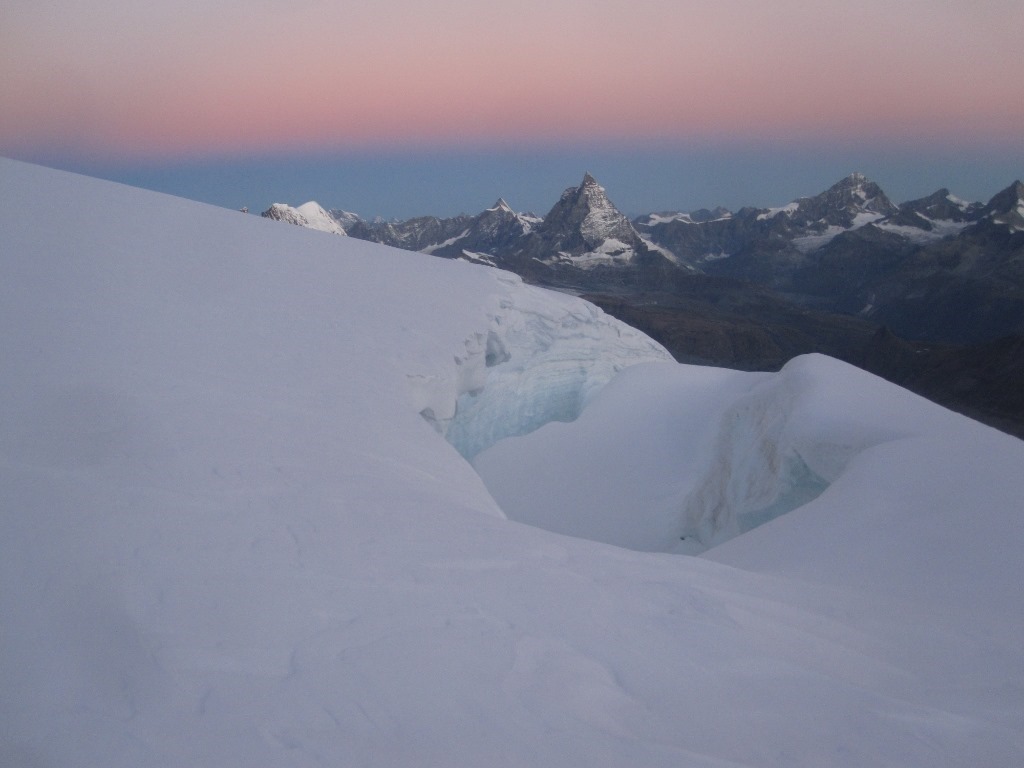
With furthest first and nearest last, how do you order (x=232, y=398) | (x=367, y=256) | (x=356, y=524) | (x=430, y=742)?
(x=367, y=256)
(x=232, y=398)
(x=356, y=524)
(x=430, y=742)

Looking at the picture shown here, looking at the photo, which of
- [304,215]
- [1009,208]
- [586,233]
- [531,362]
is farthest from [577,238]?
[531,362]

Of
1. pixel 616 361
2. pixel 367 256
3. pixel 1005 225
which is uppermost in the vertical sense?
pixel 1005 225

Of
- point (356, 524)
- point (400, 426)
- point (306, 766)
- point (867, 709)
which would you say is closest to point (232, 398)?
point (400, 426)

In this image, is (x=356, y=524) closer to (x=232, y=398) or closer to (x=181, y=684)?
(x=181, y=684)

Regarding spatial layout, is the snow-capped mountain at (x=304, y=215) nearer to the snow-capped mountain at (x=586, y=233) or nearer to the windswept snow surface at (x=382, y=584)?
the snow-capped mountain at (x=586, y=233)

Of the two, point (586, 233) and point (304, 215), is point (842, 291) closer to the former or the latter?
point (586, 233)

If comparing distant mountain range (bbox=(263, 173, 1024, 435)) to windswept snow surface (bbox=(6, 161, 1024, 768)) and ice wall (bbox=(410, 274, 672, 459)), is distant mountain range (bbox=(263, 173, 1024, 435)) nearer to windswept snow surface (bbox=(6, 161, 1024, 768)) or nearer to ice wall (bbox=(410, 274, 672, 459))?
ice wall (bbox=(410, 274, 672, 459))

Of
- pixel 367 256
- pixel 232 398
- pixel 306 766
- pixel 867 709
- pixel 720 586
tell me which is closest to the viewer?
pixel 306 766

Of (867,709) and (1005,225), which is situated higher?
(1005,225)
